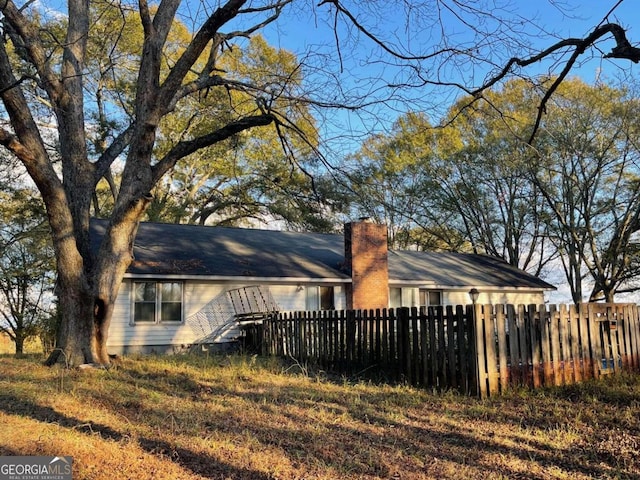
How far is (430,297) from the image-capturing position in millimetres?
22312

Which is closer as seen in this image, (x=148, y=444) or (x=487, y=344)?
(x=148, y=444)

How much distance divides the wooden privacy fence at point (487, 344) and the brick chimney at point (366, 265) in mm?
7769

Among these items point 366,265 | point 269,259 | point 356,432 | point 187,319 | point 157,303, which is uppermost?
point 269,259

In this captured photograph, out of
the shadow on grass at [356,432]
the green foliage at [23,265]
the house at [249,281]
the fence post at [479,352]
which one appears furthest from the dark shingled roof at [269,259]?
the fence post at [479,352]

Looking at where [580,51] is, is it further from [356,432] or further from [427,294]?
[427,294]

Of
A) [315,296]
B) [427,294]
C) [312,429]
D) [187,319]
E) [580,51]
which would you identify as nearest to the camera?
[580,51]

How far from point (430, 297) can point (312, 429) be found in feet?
56.1

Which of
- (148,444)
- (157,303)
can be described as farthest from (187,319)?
(148,444)

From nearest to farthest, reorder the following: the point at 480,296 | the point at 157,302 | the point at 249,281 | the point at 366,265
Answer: the point at 157,302, the point at 249,281, the point at 366,265, the point at 480,296

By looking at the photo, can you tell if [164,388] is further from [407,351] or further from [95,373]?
[407,351]

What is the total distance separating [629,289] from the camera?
28.1 metres

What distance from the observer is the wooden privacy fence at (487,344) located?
8203 mm

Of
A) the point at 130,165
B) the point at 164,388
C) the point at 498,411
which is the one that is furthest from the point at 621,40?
the point at 130,165

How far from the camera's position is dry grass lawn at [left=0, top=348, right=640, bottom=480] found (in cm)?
449
